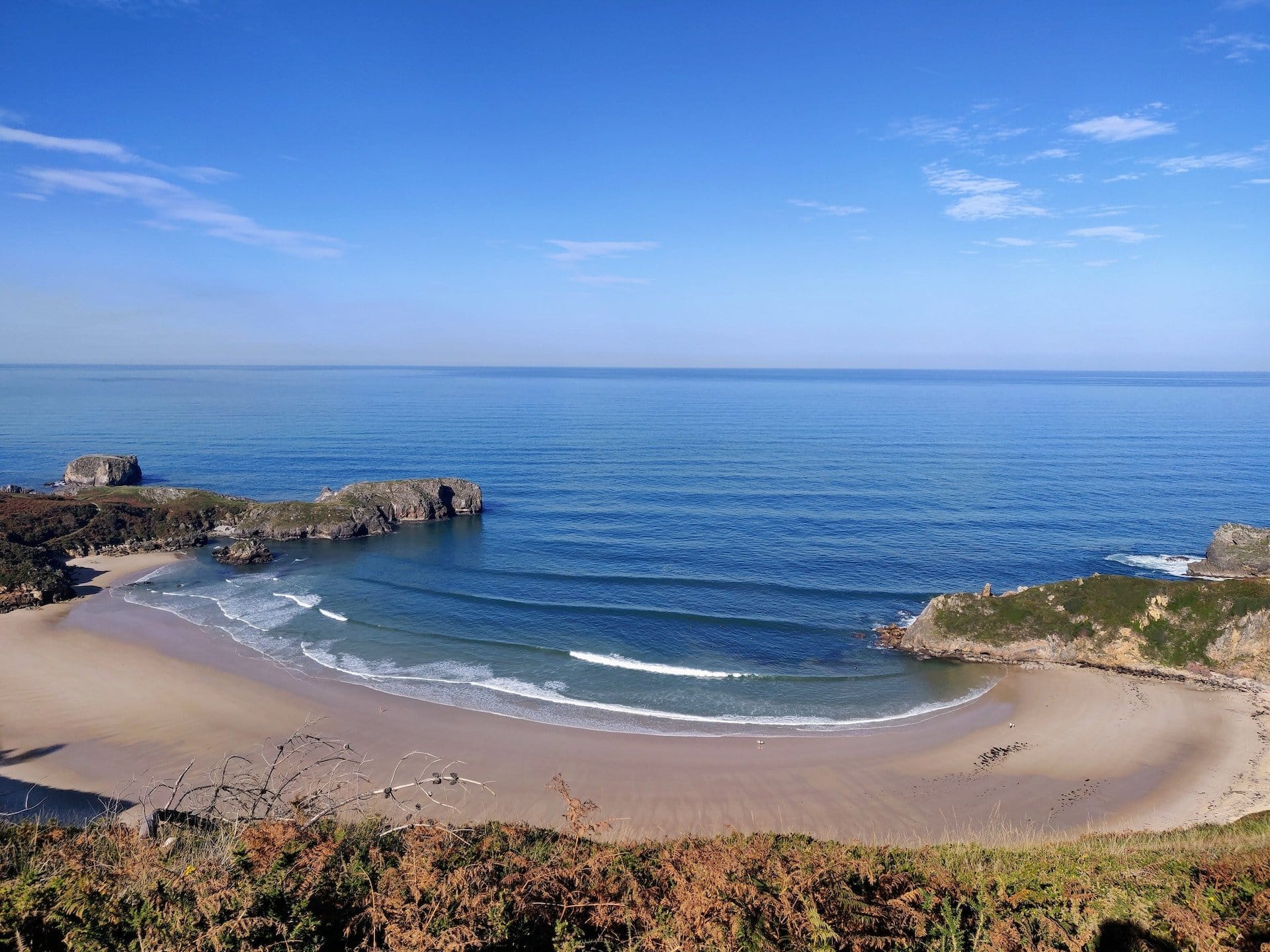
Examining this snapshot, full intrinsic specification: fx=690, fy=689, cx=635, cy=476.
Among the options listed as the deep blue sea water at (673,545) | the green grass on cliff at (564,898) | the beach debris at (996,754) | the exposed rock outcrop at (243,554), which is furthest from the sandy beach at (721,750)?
the exposed rock outcrop at (243,554)

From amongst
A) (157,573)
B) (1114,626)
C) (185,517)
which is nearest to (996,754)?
(1114,626)

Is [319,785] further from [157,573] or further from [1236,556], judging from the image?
[1236,556]

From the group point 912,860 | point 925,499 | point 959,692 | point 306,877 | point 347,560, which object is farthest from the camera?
point 925,499

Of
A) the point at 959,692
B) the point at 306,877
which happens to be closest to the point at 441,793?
the point at 306,877

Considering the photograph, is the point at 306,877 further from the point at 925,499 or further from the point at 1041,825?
the point at 925,499

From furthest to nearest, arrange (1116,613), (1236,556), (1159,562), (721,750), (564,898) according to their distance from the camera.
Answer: (1159,562) → (1236,556) → (1116,613) → (721,750) → (564,898)
